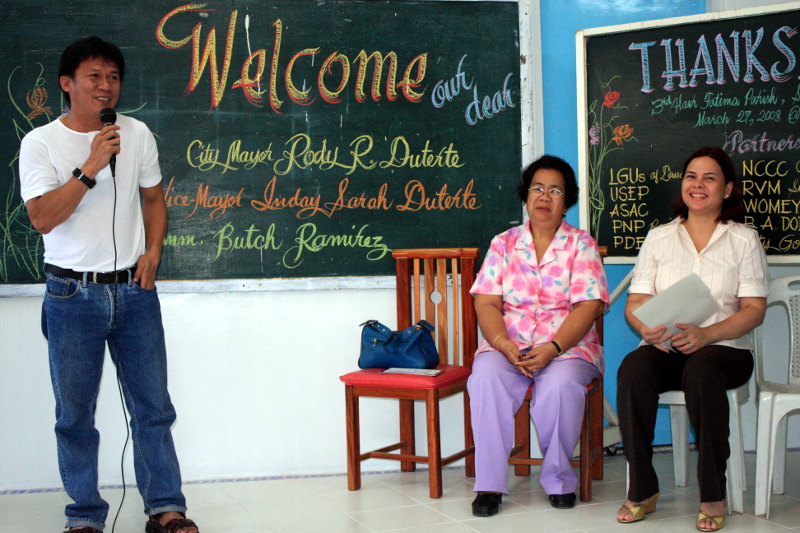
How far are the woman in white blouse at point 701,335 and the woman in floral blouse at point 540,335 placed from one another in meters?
0.17

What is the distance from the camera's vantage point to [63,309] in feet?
7.68

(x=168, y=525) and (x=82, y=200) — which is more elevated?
(x=82, y=200)

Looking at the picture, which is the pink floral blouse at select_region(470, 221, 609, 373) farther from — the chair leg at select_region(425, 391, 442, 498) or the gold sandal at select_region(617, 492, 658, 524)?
the gold sandal at select_region(617, 492, 658, 524)

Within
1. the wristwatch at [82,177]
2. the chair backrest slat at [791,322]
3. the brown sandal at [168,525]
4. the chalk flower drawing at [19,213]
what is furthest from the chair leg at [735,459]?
the chalk flower drawing at [19,213]

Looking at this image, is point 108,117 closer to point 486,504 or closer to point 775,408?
point 486,504

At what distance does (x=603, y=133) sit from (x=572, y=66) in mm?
386

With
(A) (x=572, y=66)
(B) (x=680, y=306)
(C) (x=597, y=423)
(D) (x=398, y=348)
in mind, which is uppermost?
(A) (x=572, y=66)

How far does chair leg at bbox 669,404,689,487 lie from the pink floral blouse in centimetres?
37

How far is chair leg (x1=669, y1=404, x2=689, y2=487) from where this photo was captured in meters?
3.05

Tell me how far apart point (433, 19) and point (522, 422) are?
1704 mm

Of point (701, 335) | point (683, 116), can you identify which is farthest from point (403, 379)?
point (683, 116)

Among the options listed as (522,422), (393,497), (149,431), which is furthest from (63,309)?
(522,422)

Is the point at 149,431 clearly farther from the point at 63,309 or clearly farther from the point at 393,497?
the point at 393,497

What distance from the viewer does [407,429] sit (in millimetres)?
3350
